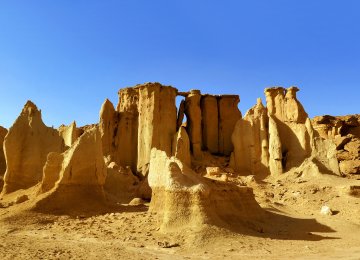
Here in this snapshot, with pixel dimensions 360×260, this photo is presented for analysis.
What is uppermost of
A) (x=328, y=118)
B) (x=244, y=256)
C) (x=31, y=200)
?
(x=328, y=118)

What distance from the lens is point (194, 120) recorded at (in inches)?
1431

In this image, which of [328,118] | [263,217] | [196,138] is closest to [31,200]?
[263,217]

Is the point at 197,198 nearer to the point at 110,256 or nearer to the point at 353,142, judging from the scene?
the point at 110,256

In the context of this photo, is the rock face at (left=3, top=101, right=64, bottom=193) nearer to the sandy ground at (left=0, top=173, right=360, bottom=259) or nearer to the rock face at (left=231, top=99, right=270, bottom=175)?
the sandy ground at (left=0, top=173, right=360, bottom=259)

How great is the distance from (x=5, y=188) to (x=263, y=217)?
13.6 m

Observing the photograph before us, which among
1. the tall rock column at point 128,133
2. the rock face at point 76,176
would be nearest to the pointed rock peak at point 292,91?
the tall rock column at point 128,133

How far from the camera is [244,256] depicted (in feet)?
35.3

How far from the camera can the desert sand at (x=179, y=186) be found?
472 inches

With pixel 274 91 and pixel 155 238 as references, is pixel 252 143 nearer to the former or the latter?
pixel 274 91

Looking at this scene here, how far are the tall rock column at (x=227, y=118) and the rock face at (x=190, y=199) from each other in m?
21.4

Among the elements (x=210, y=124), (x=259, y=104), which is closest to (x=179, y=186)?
(x=259, y=104)

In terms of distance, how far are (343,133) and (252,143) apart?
54.5 ft

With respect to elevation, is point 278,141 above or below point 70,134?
below

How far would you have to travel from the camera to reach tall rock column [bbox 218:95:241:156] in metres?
37.5
